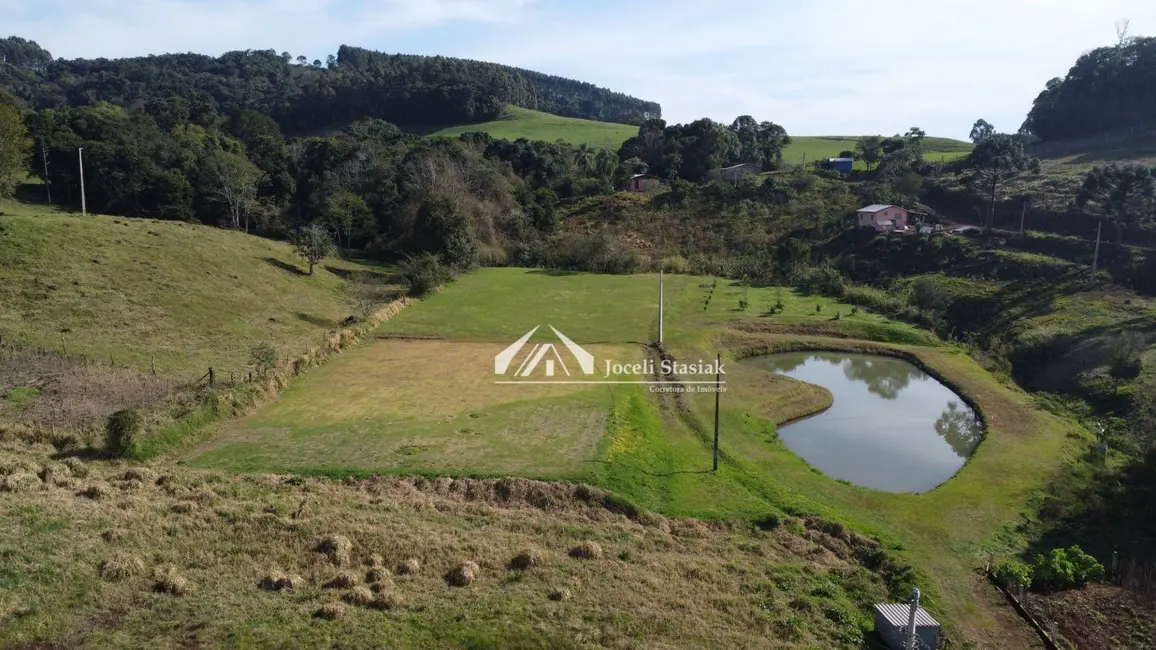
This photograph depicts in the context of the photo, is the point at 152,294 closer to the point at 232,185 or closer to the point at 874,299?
the point at 232,185

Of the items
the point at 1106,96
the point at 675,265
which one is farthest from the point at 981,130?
the point at 675,265

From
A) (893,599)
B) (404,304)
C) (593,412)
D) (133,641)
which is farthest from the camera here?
(404,304)

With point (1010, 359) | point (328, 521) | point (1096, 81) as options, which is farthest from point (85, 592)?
point (1096, 81)

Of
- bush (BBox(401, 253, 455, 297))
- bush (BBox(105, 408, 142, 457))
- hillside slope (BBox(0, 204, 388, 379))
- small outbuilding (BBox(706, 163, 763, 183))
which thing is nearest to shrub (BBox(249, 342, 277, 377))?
hillside slope (BBox(0, 204, 388, 379))

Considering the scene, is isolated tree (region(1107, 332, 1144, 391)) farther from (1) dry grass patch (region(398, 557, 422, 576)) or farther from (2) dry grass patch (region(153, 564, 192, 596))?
(2) dry grass patch (region(153, 564, 192, 596))

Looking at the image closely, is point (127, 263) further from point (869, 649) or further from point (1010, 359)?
point (1010, 359)

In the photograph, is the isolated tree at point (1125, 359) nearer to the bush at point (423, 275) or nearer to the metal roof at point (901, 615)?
the metal roof at point (901, 615)
